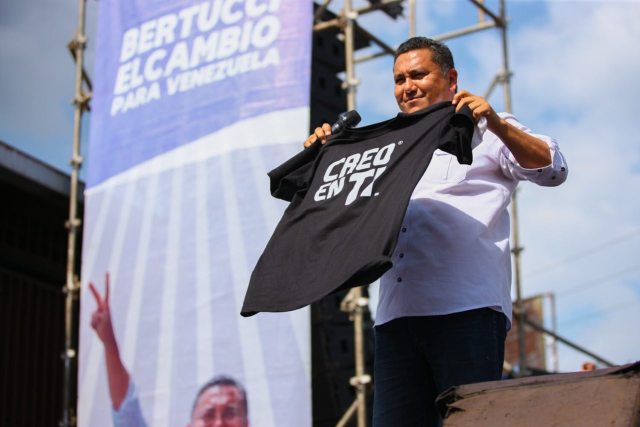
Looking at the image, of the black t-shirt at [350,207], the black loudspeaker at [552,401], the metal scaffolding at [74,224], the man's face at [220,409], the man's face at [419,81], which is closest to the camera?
the black loudspeaker at [552,401]

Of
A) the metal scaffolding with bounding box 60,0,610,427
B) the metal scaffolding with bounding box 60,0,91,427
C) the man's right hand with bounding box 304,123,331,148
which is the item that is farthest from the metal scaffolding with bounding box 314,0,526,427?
the man's right hand with bounding box 304,123,331,148

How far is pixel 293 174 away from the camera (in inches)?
98.6

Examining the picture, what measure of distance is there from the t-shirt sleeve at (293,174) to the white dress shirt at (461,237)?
328 mm

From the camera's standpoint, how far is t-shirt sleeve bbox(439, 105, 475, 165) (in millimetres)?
2094

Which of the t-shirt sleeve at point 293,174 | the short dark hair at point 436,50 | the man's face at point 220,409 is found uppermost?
the short dark hair at point 436,50

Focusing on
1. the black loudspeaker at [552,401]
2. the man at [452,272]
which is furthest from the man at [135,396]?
the black loudspeaker at [552,401]

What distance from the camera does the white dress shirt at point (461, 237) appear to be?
215 centimetres

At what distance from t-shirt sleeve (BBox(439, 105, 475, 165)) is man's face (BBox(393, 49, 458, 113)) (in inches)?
8.4

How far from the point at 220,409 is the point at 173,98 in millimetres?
1975

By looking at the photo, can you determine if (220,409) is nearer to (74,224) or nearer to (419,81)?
(74,224)

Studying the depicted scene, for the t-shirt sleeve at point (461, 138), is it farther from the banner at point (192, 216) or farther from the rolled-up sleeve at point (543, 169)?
the banner at point (192, 216)

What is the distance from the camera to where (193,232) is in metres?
5.58

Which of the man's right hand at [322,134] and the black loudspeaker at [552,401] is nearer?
the black loudspeaker at [552,401]

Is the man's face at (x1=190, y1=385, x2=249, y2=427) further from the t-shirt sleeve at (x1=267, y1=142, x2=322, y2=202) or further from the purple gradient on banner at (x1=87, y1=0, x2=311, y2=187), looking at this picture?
the t-shirt sleeve at (x1=267, y1=142, x2=322, y2=202)
